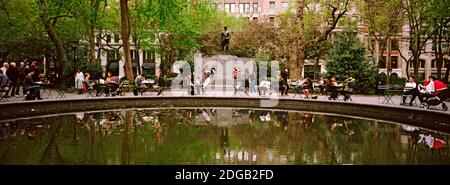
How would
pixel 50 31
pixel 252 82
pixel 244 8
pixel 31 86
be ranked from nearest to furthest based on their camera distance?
pixel 31 86, pixel 252 82, pixel 50 31, pixel 244 8

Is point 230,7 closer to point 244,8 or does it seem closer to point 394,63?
point 244,8

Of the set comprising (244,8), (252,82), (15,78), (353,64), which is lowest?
(252,82)

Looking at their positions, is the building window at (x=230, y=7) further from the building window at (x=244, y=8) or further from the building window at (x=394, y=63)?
the building window at (x=394, y=63)

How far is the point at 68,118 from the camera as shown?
16109 millimetres

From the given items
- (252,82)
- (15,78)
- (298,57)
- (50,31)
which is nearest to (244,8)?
(298,57)

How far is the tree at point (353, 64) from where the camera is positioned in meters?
29.6

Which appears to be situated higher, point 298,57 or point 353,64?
point 298,57

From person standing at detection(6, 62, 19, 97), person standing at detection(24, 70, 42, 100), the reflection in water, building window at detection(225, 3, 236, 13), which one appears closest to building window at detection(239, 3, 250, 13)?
building window at detection(225, 3, 236, 13)

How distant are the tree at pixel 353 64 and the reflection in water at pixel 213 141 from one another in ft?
44.8

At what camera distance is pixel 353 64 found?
29797 mm

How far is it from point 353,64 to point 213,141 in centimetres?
2103

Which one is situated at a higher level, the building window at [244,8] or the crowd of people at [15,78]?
the building window at [244,8]

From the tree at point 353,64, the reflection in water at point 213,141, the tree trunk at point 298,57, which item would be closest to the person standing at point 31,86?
the reflection in water at point 213,141
